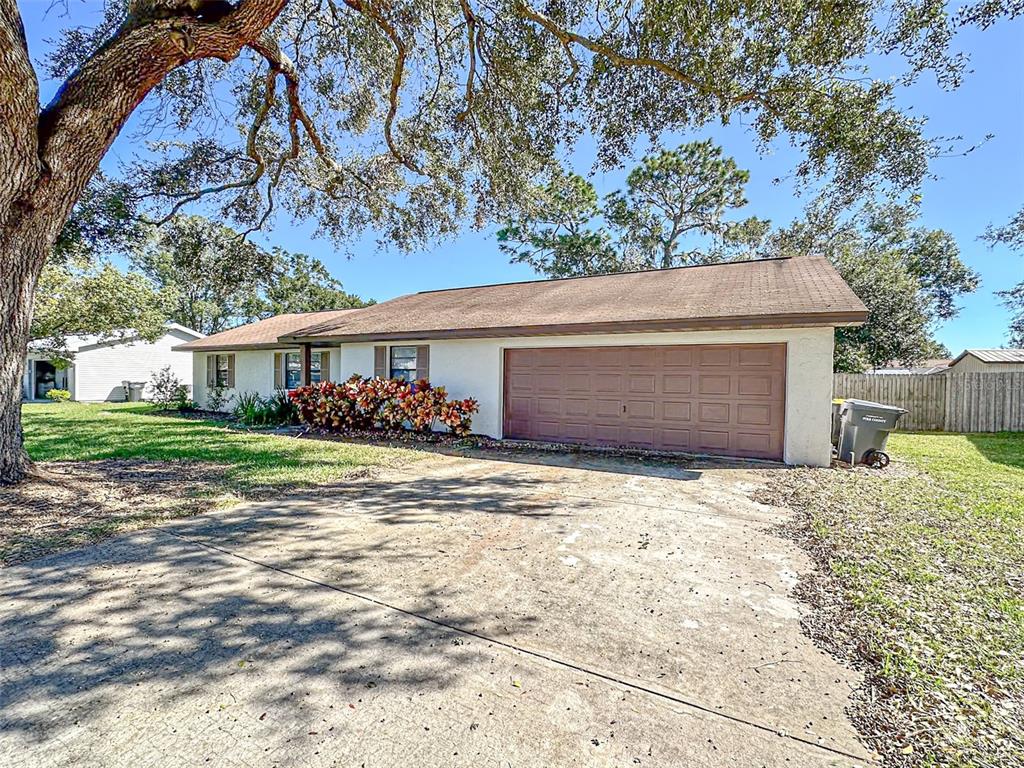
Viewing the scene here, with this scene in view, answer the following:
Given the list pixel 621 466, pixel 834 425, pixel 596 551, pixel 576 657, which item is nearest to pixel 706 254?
pixel 834 425

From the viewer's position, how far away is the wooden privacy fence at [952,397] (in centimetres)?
1209

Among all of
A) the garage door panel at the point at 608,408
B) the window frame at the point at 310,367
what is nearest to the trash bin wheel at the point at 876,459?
the garage door panel at the point at 608,408

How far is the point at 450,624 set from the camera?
110 inches

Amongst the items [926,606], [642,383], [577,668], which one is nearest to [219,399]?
[642,383]

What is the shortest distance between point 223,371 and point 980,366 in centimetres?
3178

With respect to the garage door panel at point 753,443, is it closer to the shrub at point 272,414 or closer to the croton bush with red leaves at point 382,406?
the croton bush with red leaves at point 382,406

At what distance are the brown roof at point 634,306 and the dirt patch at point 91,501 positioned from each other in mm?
5524

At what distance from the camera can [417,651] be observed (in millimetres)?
2506

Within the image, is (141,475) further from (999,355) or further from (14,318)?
(999,355)

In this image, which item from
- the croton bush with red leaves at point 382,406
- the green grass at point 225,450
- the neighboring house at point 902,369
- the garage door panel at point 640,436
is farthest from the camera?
the neighboring house at point 902,369

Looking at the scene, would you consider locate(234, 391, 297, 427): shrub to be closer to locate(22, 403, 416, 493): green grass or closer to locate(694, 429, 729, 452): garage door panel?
locate(22, 403, 416, 493): green grass

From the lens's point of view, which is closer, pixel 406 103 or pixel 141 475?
pixel 141 475

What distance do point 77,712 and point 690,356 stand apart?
859cm

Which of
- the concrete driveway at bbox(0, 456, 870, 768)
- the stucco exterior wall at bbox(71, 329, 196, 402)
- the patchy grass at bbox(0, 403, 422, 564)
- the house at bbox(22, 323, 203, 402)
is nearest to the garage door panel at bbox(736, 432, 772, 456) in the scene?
the concrete driveway at bbox(0, 456, 870, 768)
